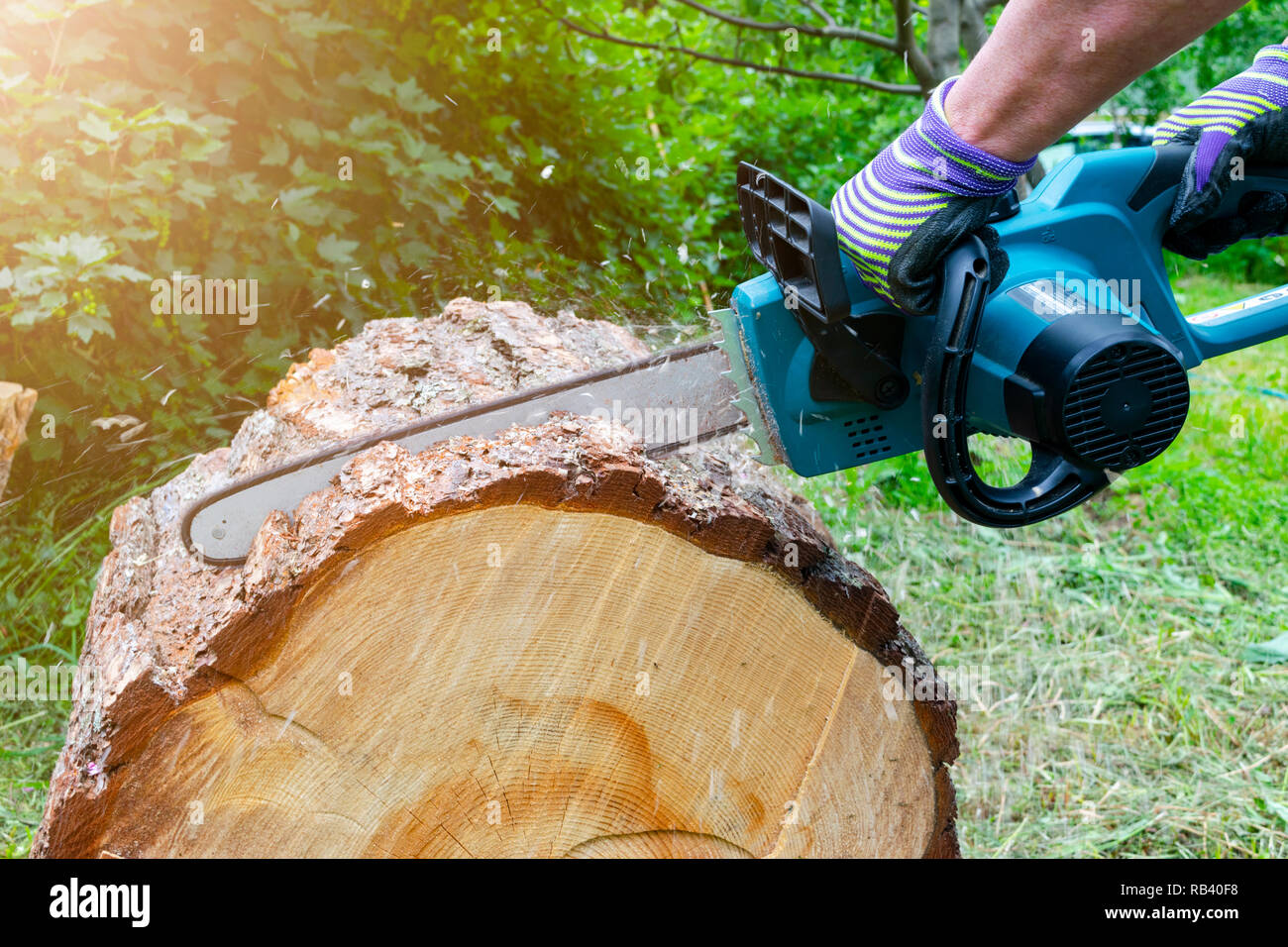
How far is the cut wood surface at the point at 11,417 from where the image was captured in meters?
2.69

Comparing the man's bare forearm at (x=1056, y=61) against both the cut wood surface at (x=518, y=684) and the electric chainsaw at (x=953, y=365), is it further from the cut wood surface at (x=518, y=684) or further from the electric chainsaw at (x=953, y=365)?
the cut wood surface at (x=518, y=684)

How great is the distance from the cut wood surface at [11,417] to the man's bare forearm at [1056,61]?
2.50 meters

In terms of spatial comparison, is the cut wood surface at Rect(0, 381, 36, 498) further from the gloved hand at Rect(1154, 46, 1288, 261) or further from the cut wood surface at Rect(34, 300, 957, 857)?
the gloved hand at Rect(1154, 46, 1288, 261)

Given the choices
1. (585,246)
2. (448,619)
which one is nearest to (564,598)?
(448,619)

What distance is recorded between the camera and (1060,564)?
3377mm

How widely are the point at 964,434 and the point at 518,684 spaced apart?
79 centimetres

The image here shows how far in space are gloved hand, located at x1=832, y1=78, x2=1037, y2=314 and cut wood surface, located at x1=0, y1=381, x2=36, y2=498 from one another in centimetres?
230

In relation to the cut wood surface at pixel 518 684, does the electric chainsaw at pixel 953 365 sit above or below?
above

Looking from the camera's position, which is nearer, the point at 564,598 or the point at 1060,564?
the point at 564,598

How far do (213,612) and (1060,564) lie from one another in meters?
2.80

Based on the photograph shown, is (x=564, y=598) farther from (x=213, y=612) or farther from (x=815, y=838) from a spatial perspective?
(x=815, y=838)

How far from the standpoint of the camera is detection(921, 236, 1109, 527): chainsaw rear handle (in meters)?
1.53

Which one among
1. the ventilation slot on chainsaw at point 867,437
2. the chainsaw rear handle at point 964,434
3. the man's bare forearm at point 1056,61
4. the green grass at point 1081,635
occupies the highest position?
the man's bare forearm at point 1056,61

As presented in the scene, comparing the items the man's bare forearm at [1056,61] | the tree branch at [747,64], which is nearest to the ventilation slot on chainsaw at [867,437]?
the man's bare forearm at [1056,61]
